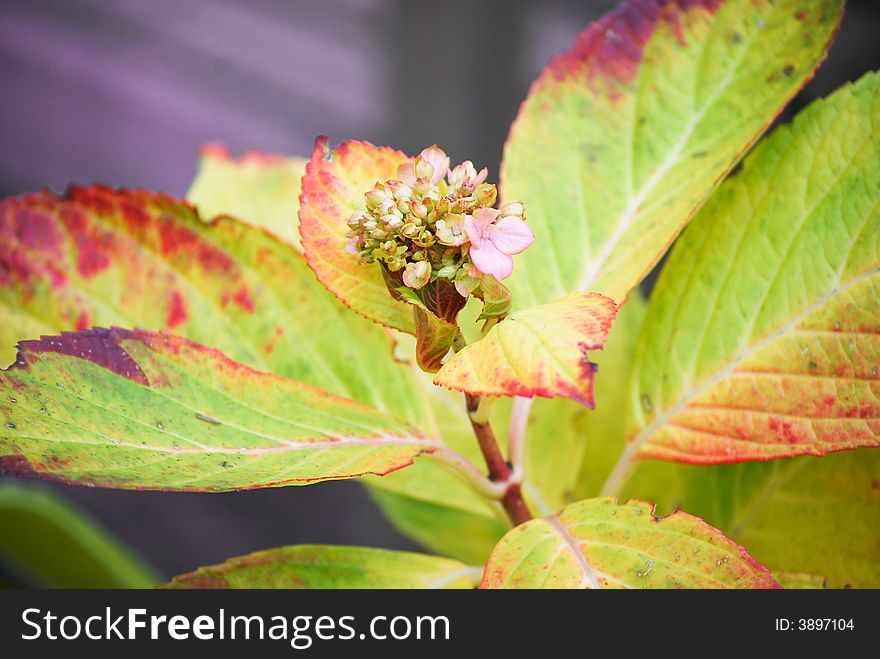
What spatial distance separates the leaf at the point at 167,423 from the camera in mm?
277

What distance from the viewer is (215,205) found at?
473mm

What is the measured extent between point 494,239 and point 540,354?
5cm

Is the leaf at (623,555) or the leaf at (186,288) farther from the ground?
the leaf at (186,288)

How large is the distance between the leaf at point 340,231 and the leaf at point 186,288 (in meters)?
0.08

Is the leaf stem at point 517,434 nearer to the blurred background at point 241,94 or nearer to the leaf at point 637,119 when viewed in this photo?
the leaf at point 637,119

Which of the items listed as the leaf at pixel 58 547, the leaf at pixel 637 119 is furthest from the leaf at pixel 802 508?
the leaf at pixel 58 547

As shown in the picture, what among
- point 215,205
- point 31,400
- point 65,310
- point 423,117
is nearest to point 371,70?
point 423,117

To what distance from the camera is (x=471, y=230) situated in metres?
0.27

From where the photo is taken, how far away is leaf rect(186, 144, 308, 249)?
0.47m

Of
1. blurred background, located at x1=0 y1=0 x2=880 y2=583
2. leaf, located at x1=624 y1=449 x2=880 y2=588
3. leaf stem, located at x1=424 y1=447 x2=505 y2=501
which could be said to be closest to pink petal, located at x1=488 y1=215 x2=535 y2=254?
leaf stem, located at x1=424 y1=447 x2=505 y2=501

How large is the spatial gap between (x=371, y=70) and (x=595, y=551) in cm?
106

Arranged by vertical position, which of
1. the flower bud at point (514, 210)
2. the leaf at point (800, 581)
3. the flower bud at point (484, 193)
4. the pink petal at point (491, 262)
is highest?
the flower bud at point (484, 193)

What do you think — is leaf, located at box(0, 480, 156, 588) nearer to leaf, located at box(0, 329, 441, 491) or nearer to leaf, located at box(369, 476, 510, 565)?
leaf, located at box(369, 476, 510, 565)
